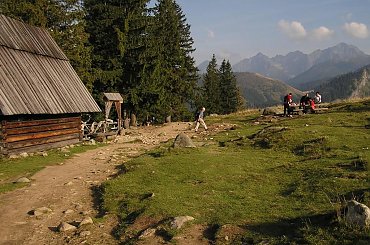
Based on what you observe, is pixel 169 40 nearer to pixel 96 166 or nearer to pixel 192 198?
pixel 96 166

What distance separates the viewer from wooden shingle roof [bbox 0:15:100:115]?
2024cm

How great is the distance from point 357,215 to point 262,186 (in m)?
4.28

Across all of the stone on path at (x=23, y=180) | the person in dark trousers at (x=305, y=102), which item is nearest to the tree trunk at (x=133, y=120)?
the person in dark trousers at (x=305, y=102)

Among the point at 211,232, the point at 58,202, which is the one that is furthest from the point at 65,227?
the point at 211,232

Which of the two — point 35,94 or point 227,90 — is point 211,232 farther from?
point 227,90

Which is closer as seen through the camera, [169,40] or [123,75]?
[123,75]

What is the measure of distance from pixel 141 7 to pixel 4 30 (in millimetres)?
18378

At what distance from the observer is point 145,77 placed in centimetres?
3812

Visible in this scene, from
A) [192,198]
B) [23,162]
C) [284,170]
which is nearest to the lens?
[192,198]

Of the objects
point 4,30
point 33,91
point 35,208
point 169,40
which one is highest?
point 169,40

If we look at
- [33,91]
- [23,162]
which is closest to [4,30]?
[33,91]

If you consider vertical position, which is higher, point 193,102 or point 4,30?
point 4,30

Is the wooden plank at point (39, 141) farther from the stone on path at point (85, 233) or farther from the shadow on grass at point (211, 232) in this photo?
the shadow on grass at point (211, 232)

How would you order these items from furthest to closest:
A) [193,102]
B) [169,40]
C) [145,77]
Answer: [193,102], [169,40], [145,77]
